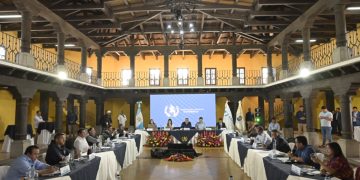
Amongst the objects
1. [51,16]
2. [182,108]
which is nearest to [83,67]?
[51,16]

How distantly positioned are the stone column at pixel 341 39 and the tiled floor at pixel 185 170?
16.7ft

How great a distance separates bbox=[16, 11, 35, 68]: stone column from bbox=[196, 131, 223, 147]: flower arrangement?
8298 mm

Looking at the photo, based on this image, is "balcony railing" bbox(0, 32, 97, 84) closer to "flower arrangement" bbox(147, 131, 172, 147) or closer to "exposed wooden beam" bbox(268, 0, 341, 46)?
"flower arrangement" bbox(147, 131, 172, 147)

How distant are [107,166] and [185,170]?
2783mm

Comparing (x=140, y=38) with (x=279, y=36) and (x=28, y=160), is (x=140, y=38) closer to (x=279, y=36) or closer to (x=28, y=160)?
(x=279, y=36)

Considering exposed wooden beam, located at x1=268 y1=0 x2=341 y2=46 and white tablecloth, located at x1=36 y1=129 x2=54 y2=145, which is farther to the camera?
white tablecloth, located at x1=36 y1=129 x2=54 y2=145

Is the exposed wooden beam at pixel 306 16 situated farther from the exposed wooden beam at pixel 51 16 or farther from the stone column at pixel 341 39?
the exposed wooden beam at pixel 51 16

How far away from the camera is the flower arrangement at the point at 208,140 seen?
14797mm

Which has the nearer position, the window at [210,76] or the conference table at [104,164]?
the conference table at [104,164]

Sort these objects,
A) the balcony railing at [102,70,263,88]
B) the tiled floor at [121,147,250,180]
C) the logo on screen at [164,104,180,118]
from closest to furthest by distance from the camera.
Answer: the tiled floor at [121,147,250,180] → the logo on screen at [164,104,180,118] → the balcony railing at [102,70,263,88]

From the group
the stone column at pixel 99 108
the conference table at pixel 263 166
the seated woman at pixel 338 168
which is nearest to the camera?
the seated woman at pixel 338 168

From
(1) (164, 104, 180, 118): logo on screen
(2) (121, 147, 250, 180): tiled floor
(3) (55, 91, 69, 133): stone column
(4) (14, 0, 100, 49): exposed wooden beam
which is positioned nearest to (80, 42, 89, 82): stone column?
(4) (14, 0, 100, 49): exposed wooden beam

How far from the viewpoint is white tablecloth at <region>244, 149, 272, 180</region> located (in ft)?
20.4

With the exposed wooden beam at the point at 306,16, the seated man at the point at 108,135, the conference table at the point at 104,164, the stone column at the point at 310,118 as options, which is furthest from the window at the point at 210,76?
the conference table at the point at 104,164
